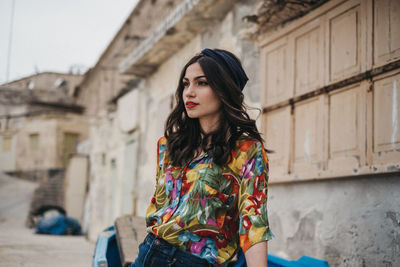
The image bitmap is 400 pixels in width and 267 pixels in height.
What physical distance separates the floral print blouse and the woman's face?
198 millimetres

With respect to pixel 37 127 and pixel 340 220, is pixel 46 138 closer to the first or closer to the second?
pixel 37 127

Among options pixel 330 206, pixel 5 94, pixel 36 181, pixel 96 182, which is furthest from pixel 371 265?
pixel 5 94

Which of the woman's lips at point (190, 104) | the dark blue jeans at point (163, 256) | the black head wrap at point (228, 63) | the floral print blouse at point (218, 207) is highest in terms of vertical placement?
the black head wrap at point (228, 63)

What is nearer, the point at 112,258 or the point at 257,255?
the point at 257,255

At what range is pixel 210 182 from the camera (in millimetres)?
1767

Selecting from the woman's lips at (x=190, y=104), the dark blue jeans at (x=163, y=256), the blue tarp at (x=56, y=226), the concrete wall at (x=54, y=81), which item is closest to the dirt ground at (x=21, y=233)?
the blue tarp at (x=56, y=226)

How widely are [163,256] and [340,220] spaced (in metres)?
2.04

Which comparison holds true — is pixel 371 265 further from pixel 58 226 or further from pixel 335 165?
pixel 58 226

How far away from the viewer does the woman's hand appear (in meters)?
1.57

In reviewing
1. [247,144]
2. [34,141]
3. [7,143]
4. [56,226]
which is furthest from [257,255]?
[7,143]

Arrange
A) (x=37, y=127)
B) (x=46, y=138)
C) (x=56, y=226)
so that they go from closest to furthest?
(x=56, y=226), (x=46, y=138), (x=37, y=127)

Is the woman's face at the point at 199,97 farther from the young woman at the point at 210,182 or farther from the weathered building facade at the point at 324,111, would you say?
the weathered building facade at the point at 324,111

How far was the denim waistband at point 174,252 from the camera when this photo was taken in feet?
5.49

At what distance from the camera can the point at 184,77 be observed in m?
2.02
